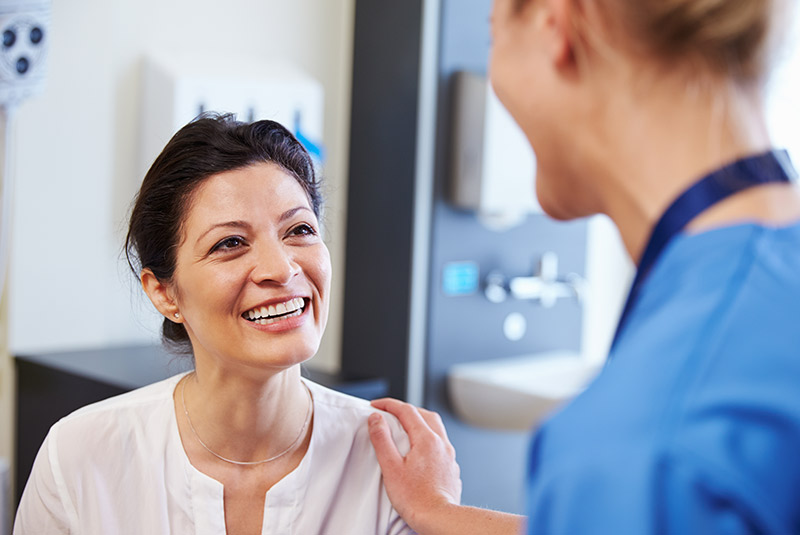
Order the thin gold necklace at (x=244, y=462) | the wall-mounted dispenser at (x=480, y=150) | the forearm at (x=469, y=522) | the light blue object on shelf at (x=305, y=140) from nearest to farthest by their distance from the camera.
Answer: the forearm at (x=469, y=522) → the thin gold necklace at (x=244, y=462) → the light blue object on shelf at (x=305, y=140) → the wall-mounted dispenser at (x=480, y=150)

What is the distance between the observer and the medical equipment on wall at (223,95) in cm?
240

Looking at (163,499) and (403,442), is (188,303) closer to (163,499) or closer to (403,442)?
(163,499)

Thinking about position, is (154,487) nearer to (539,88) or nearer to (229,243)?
(229,243)

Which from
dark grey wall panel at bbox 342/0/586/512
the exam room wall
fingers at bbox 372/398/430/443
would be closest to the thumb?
fingers at bbox 372/398/430/443

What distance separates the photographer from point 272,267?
1398 mm

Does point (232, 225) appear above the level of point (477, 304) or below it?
above

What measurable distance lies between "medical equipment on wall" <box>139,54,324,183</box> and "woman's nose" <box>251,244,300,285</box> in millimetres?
964

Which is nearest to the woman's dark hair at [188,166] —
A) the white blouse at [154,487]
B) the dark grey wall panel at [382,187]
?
the white blouse at [154,487]

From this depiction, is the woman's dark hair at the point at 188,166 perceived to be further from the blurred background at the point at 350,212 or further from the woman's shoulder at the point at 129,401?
the blurred background at the point at 350,212

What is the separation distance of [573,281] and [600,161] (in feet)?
8.38

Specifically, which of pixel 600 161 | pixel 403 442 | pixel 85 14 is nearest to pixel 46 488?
pixel 403 442

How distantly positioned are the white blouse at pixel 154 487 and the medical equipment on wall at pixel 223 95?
41.1 inches

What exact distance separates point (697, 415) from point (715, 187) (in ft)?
0.58

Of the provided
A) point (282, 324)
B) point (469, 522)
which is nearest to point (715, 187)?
point (469, 522)
